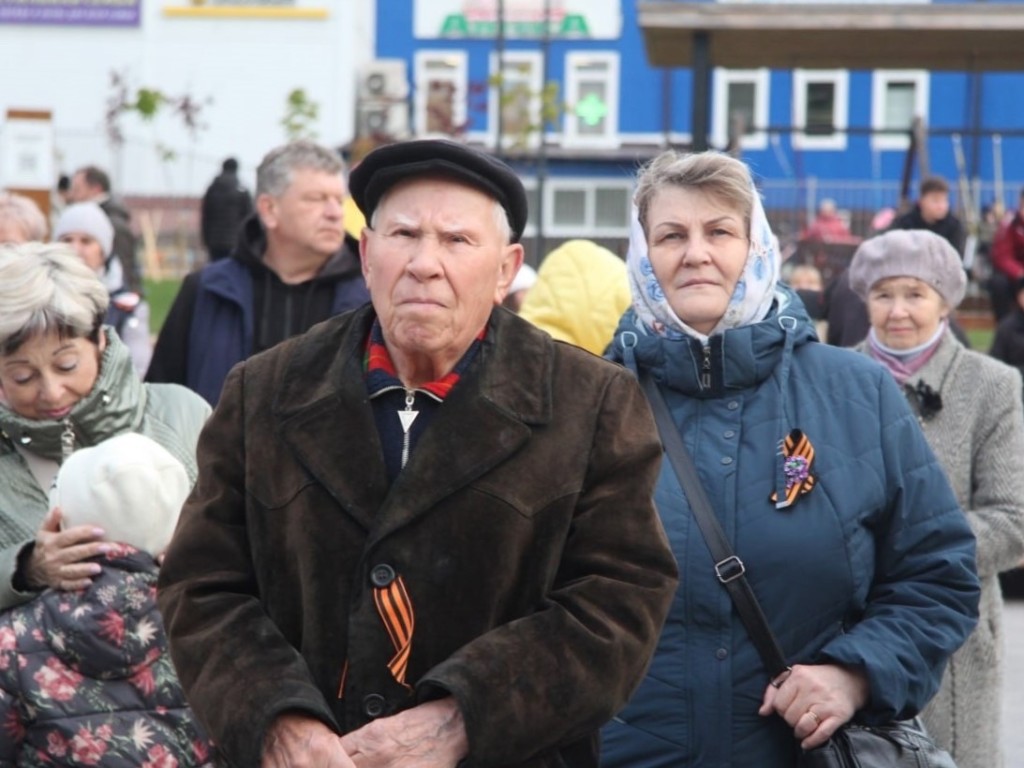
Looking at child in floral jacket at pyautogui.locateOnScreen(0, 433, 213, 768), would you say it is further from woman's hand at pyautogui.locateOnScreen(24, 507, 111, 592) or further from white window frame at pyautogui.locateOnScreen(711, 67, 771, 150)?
white window frame at pyautogui.locateOnScreen(711, 67, 771, 150)

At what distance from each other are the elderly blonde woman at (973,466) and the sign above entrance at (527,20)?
120ft

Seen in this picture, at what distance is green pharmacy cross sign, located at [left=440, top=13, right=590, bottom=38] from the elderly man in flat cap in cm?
3888

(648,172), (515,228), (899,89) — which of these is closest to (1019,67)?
(648,172)

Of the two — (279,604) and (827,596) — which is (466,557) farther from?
(827,596)

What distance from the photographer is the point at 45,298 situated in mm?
4348

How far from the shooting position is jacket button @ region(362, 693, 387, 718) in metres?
2.93

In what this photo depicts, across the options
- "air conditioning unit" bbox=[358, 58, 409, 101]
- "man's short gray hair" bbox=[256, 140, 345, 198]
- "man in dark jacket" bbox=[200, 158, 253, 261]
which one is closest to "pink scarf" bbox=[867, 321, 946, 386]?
"man's short gray hair" bbox=[256, 140, 345, 198]

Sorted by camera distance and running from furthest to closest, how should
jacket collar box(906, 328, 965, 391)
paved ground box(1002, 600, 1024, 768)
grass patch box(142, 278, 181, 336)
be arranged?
grass patch box(142, 278, 181, 336)
paved ground box(1002, 600, 1024, 768)
jacket collar box(906, 328, 965, 391)

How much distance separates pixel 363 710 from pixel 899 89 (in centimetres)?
3806

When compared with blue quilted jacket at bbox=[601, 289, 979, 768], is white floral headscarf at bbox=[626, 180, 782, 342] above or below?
above

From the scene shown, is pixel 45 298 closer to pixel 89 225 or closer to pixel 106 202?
pixel 89 225

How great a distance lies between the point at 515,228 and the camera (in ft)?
10.5

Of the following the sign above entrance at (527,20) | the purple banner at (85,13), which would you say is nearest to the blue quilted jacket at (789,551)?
the sign above entrance at (527,20)

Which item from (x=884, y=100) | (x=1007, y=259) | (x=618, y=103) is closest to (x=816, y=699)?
(x=1007, y=259)
